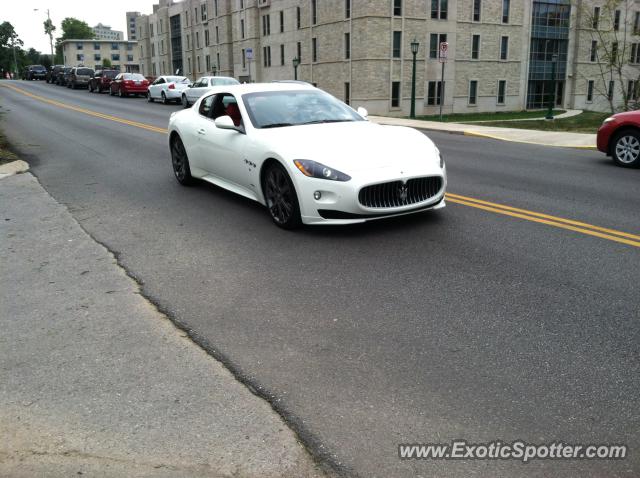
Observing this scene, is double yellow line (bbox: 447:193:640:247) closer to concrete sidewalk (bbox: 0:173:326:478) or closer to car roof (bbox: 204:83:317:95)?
car roof (bbox: 204:83:317:95)

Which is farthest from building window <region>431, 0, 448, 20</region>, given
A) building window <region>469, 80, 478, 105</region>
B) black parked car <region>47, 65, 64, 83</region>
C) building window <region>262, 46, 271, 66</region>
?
black parked car <region>47, 65, 64, 83</region>

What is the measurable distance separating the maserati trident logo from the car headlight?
61 centimetres

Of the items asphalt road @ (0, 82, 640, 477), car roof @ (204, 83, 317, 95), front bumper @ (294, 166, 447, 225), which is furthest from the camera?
car roof @ (204, 83, 317, 95)

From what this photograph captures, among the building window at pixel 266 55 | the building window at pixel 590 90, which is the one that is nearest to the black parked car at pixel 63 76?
the building window at pixel 266 55

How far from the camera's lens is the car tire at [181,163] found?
9.58 m

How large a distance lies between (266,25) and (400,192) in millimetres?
56780

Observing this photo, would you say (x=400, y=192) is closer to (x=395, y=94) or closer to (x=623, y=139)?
(x=623, y=139)

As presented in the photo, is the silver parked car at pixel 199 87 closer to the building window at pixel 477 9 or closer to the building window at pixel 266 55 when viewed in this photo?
the building window at pixel 477 9

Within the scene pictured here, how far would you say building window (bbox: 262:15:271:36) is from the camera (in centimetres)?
5875

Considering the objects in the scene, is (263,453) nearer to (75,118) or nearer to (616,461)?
(616,461)

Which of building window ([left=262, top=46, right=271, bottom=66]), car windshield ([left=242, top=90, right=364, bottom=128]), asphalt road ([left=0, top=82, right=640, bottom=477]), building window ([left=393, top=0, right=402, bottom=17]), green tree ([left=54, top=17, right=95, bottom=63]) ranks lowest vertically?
asphalt road ([left=0, top=82, right=640, bottom=477])

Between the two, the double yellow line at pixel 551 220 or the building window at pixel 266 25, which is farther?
the building window at pixel 266 25

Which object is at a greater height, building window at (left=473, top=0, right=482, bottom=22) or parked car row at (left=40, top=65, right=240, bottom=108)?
building window at (left=473, top=0, right=482, bottom=22)

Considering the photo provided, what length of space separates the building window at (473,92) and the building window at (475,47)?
2004mm
